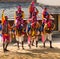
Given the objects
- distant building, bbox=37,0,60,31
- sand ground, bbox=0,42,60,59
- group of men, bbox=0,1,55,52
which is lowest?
sand ground, bbox=0,42,60,59

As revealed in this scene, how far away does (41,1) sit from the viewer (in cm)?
2369

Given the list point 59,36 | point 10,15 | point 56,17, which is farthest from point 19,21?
point 56,17

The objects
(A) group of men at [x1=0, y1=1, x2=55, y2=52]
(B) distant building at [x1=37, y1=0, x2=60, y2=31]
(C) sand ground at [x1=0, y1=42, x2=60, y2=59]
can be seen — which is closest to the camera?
(C) sand ground at [x1=0, y1=42, x2=60, y2=59]

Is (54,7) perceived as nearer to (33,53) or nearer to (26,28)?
(26,28)

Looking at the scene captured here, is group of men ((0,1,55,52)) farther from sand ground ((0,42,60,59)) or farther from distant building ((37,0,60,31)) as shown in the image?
distant building ((37,0,60,31))

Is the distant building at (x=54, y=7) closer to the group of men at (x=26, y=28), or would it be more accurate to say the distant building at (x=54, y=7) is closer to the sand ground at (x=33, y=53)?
the group of men at (x=26, y=28)

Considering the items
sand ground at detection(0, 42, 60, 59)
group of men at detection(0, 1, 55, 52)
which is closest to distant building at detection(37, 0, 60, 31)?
group of men at detection(0, 1, 55, 52)

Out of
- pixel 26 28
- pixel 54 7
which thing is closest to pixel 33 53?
pixel 26 28

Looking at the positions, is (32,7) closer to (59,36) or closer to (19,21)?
(19,21)

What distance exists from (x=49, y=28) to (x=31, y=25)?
1.02m

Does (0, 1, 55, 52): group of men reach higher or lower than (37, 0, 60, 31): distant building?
lower

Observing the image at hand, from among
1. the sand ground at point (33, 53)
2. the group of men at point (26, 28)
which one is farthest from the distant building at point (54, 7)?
the sand ground at point (33, 53)

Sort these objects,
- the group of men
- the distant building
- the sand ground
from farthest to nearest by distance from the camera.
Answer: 1. the distant building
2. the group of men
3. the sand ground

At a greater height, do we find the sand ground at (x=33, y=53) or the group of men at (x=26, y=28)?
the group of men at (x=26, y=28)
